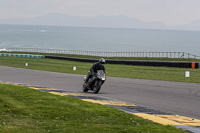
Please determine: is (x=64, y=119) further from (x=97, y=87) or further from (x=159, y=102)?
(x=97, y=87)

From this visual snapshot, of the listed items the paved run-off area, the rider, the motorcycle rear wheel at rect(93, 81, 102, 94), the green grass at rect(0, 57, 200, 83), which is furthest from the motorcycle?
the green grass at rect(0, 57, 200, 83)

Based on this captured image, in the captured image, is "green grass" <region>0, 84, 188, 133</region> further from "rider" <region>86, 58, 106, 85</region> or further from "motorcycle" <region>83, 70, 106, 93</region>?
"rider" <region>86, 58, 106, 85</region>

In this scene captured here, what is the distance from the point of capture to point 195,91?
57.8ft

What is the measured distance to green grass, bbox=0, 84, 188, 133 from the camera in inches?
310

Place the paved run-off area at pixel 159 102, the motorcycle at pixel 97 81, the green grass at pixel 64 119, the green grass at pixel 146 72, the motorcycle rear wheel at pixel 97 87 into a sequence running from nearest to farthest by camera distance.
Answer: the green grass at pixel 64 119
the paved run-off area at pixel 159 102
the motorcycle at pixel 97 81
the motorcycle rear wheel at pixel 97 87
the green grass at pixel 146 72

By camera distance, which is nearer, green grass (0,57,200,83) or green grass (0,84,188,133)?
green grass (0,84,188,133)

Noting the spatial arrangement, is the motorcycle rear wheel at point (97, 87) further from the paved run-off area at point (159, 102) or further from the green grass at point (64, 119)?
the green grass at point (64, 119)

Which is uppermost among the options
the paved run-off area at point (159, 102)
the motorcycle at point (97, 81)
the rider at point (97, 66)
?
the rider at point (97, 66)

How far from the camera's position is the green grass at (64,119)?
787 centimetres

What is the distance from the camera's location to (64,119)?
29.9 feet

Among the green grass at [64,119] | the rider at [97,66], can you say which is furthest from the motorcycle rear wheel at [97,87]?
the green grass at [64,119]

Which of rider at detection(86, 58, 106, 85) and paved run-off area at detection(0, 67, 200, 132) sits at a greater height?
rider at detection(86, 58, 106, 85)

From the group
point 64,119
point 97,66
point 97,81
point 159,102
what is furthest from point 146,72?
point 64,119

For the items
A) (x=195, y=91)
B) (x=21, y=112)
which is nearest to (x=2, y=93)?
(x=21, y=112)
